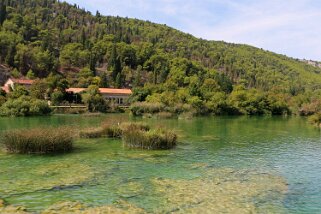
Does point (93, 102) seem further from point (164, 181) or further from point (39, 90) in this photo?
point (164, 181)

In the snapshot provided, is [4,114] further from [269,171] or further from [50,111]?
[269,171]

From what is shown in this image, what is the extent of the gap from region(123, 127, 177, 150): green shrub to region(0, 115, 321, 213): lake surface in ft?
2.85

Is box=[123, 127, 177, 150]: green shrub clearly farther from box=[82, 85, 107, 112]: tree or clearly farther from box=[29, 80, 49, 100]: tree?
box=[29, 80, 49, 100]: tree

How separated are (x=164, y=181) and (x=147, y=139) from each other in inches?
368

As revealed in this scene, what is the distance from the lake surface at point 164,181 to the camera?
14508 millimetres

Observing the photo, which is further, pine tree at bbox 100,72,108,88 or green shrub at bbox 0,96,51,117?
pine tree at bbox 100,72,108,88

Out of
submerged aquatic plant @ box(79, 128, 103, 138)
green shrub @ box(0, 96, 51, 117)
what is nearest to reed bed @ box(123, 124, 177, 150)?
submerged aquatic plant @ box(79, 128, 103, 138)

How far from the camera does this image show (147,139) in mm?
27438

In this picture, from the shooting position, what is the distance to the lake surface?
571 inches

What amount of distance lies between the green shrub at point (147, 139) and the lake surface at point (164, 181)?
0.87 meters

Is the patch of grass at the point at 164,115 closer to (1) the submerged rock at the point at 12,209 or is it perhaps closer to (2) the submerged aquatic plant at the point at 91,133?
(2) the submerged aquatic plant at the point at 91,133

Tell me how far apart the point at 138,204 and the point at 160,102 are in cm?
7236

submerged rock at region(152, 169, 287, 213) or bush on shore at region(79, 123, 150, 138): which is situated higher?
bush on shore at region(79, 123, 150, 138)

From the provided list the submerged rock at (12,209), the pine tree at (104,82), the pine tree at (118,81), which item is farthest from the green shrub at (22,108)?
the pine tree at (118,81)
